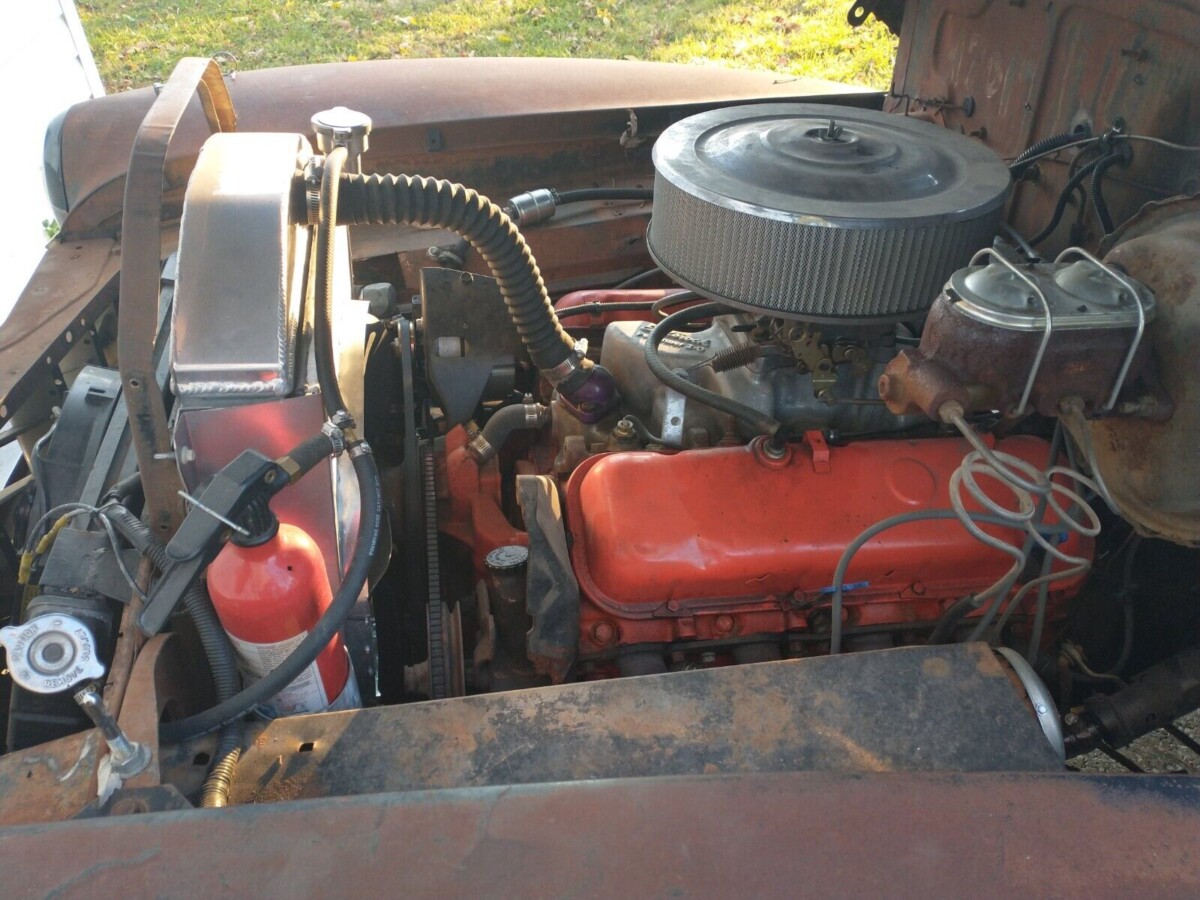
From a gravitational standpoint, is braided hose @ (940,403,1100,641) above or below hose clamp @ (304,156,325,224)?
below

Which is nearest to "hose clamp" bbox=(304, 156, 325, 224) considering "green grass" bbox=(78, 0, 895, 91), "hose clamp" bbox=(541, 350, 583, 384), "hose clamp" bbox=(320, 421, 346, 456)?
"hose clamp" bbox=(320, 421, 346, 456)

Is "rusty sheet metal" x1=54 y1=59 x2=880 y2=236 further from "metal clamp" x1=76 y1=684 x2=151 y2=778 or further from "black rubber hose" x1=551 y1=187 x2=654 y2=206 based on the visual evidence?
"metal clamp" x1=76 y1=684 x2=151 y2=778

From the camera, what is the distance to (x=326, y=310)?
116 centimetres

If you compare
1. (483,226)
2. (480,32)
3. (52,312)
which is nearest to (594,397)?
(483,226)

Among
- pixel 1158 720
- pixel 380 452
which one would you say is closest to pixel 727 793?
pixel 1158 720

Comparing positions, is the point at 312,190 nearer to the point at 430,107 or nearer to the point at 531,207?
the point at 531,207

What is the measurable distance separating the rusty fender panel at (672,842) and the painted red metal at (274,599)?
276 millimetres

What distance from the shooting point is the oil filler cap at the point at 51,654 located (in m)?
0.95

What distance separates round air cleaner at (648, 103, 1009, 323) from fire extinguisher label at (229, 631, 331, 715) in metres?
0.82

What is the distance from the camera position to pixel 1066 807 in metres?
0.81

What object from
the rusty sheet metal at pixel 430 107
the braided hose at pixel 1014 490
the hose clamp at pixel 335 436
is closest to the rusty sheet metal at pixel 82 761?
the hose clamp at pixel 335 436

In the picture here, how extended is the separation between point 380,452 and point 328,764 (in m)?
0.83

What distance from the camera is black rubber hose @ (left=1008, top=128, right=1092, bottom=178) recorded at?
5.02ft

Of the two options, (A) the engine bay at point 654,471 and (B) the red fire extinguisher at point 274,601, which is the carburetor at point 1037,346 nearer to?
(A) the engine bay at point 654,471
